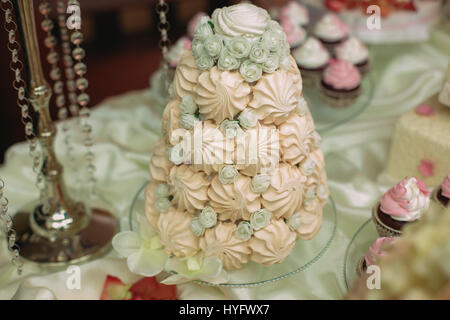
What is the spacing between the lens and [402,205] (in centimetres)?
109

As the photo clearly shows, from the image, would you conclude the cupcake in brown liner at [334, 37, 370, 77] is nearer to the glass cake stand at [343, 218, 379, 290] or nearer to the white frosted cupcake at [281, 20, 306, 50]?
the white frosted cupcake at [281, 20, 306, 50]

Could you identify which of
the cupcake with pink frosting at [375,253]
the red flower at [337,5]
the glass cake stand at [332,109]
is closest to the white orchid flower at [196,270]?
the cupcake with pink frosting at [375,253]

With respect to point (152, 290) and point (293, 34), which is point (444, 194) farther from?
point (293, 34)

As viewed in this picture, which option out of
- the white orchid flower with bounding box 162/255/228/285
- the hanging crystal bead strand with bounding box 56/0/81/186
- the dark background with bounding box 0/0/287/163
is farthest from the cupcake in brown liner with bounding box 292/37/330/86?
the dark background with bounding box 0/0/287/163

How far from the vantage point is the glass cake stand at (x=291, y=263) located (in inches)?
42.3

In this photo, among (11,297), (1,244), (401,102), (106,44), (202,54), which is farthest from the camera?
(106,44)

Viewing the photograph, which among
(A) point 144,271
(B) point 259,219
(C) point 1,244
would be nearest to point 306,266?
(B) point 259,219

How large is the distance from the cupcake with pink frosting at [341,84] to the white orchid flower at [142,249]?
2.43ft

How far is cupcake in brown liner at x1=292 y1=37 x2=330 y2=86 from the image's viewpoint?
167cm

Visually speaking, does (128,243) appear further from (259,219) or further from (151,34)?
(151,34)

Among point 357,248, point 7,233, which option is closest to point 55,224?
point 7,233

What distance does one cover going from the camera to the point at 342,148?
1604mm

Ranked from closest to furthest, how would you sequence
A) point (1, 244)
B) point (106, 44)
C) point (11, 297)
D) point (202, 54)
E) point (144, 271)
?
point (202, 54)
point (144, 271)
point (11, 297)
point (1, 244)
point (106, 44)

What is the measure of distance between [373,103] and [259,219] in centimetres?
91
